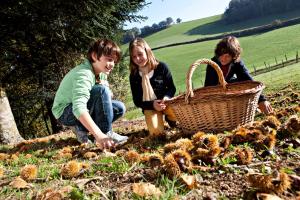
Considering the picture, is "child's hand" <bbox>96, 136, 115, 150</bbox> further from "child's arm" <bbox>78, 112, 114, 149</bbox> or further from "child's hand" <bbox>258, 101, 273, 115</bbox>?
"child's hand" <bbox>258, 101, 273, 115</bbox>

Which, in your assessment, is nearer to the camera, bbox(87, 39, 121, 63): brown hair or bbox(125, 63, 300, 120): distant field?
bbox(87, 39, 121, 63): brown hair

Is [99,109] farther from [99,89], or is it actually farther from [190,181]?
[190,181]

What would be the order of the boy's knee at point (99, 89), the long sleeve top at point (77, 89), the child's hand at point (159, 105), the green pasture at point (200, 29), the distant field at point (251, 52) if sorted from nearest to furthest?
the long sleeve top at point (77, 89) → the child's hand at point (159, 105) → the boy's knee at point (99, 89) → the distant field at point (251, 52) → the green pasture at point (200, 29)

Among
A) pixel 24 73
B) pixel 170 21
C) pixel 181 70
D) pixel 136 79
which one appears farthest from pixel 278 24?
pixel 136 79

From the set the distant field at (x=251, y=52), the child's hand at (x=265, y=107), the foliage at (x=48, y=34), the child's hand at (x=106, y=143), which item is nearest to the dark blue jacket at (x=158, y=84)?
the child's hand at (x=265, y=107)

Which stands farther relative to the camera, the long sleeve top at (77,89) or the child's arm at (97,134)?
the long sleeve top at (77,89)

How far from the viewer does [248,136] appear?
278cm

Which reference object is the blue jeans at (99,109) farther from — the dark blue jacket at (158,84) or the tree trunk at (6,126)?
the tree trunk at (6,126)

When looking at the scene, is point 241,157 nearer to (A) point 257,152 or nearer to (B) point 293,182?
(A) point 257,152

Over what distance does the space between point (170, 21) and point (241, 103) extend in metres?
115

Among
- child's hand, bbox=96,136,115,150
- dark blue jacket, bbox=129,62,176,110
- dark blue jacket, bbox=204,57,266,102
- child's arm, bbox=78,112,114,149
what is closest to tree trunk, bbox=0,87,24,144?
dark blue jacket, bbox=129,62,176,110

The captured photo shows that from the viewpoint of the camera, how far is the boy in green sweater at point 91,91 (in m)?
3.87

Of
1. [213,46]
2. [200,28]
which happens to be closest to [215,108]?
[213,46]

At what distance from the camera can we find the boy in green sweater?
152 inches
